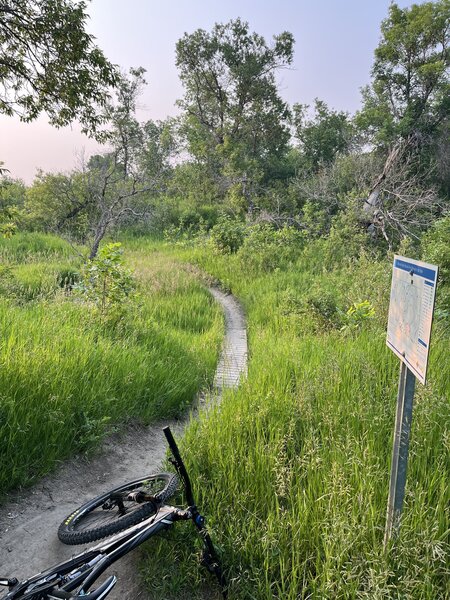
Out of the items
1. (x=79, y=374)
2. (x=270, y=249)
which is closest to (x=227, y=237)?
(x=270, y=249)

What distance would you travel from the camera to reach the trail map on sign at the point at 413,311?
1.83 m

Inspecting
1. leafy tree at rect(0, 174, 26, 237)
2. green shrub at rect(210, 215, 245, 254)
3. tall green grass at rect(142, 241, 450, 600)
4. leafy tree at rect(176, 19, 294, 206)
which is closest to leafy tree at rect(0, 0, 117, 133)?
leafy tree at rect(0, 174, 26, 237)

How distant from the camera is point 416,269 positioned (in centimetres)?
198

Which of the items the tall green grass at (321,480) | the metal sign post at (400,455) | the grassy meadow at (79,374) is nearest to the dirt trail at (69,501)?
the grassy meadow at (79,374)

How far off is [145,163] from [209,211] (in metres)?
6.15

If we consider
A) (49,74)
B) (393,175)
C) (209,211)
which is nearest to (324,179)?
(393,175)

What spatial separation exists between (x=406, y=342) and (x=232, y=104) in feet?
81.0

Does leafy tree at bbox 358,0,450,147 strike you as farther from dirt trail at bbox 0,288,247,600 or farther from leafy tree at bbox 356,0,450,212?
dirt trail at bbox 0,288,247,600

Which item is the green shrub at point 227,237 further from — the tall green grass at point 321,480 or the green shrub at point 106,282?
the tall green grass at point 321,480

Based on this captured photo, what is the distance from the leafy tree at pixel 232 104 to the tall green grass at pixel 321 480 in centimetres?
1968

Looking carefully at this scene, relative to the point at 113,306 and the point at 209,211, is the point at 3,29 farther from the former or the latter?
the point at 209,211

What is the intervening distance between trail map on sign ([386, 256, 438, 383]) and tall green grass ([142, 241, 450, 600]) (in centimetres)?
86

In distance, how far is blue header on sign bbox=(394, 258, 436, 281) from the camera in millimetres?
1813

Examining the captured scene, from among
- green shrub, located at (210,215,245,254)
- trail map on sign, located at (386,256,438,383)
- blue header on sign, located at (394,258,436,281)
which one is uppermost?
green shrub, located at (210,215,245,254)
